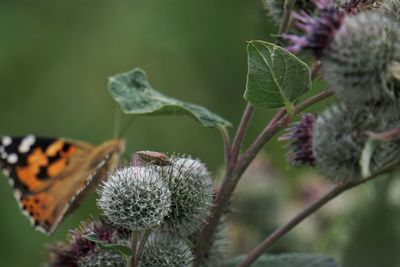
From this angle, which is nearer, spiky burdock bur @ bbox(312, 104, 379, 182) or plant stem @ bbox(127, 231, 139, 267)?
plant stem @ bbox(127, 231, 139, 267)

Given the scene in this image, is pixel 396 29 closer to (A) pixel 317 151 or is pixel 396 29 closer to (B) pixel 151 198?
(A) pixel 317 151

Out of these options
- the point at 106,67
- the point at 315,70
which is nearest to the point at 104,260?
the point at 315,70

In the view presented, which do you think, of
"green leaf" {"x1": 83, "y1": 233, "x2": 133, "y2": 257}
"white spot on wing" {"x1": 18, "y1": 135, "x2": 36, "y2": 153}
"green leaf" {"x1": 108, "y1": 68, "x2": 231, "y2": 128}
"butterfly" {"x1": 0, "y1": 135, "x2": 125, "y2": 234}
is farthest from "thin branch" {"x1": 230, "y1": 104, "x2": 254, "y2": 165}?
"white spot on wing" {"x1": 18, "y1": 135, "x2": 36, "y2": 153}

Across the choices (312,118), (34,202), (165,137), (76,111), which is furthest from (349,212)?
(76,111)

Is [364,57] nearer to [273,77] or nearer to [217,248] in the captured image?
[273,77]

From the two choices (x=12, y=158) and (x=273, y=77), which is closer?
(x=273, y=77)

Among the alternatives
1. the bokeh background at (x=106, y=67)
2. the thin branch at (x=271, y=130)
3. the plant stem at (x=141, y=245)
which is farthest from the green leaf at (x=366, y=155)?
the bokeh background at (x=106, y=67)

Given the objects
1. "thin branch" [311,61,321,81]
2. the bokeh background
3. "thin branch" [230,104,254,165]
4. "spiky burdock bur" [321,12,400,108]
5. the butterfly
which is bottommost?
the bokeh background

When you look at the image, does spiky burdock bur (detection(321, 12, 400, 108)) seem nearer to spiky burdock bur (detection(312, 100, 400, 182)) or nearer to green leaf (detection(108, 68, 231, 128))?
spiky burdock bur (detection(312, 100, 400, 182))
